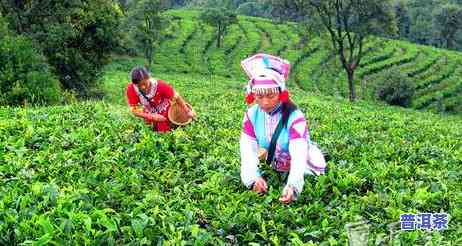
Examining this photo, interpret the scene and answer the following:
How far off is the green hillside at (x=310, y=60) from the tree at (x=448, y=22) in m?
7.14

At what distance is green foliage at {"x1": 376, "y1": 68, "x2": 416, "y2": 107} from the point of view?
194ft

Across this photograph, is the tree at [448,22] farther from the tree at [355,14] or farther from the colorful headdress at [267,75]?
the colorful headdress at [267,75]

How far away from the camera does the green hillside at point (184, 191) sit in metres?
4.74

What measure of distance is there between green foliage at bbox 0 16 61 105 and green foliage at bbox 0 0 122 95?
5.03 metres

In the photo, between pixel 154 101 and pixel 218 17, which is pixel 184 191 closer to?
pixel 154 101

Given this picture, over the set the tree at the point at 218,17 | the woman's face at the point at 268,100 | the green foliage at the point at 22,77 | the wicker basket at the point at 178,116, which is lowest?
the tree at the point at 218,17

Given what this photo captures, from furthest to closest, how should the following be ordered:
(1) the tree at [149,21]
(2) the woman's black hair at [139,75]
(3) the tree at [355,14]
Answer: (1) the tree at [149,21]
(3) the tree at [355,14]
(2) the woman's black hair at [139,75]

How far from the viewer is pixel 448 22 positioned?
93875 millimetres

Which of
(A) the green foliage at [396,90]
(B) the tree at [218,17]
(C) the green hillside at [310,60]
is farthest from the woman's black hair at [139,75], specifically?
(B) the tree at [218,17]

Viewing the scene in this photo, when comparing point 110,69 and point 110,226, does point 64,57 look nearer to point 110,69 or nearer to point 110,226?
point 110,226

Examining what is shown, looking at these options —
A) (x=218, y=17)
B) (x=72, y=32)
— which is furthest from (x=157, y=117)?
(x=218, y=17)

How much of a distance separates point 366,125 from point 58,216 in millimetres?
10493

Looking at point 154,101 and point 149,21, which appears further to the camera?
point 149,21

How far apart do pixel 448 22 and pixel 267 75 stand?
96880mm
